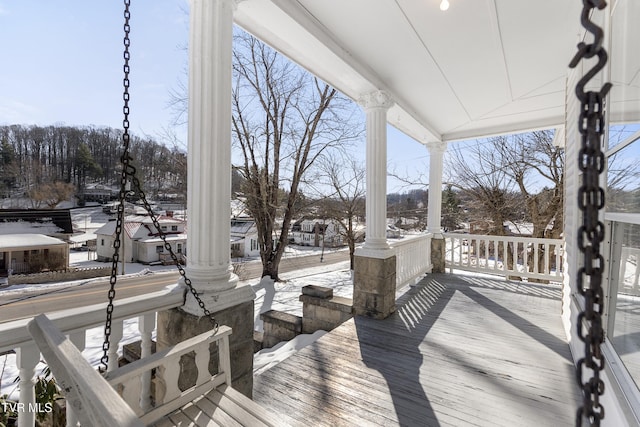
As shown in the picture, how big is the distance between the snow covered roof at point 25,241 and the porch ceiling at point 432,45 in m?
16.0

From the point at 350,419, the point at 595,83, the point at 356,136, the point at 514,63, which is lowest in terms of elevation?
the point at 350,419

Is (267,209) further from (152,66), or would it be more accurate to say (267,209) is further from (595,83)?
(595,83)

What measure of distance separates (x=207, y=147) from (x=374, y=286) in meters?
2.44

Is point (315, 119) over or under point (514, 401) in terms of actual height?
over

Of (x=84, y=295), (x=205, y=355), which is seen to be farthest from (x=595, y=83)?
(x=84, y=295)

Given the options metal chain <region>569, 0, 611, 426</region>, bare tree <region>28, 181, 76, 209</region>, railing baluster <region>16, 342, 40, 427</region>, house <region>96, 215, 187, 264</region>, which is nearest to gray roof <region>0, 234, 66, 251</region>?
bare tree <region>28, 181, 76, 209</region>

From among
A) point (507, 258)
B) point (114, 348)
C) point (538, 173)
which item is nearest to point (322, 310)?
point (114, 348)

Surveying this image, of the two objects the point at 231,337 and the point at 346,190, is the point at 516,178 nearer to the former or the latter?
the point at 346,190

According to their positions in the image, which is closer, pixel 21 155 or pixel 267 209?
pixel 267 209

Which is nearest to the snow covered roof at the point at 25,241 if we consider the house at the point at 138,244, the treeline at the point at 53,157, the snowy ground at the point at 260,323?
the treeline at the point at 53,157

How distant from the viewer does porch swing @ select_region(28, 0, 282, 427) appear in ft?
2.61

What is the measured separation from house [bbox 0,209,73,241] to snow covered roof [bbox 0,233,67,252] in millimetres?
537

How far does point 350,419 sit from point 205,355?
105 cm

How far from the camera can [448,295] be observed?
14.0 feet
